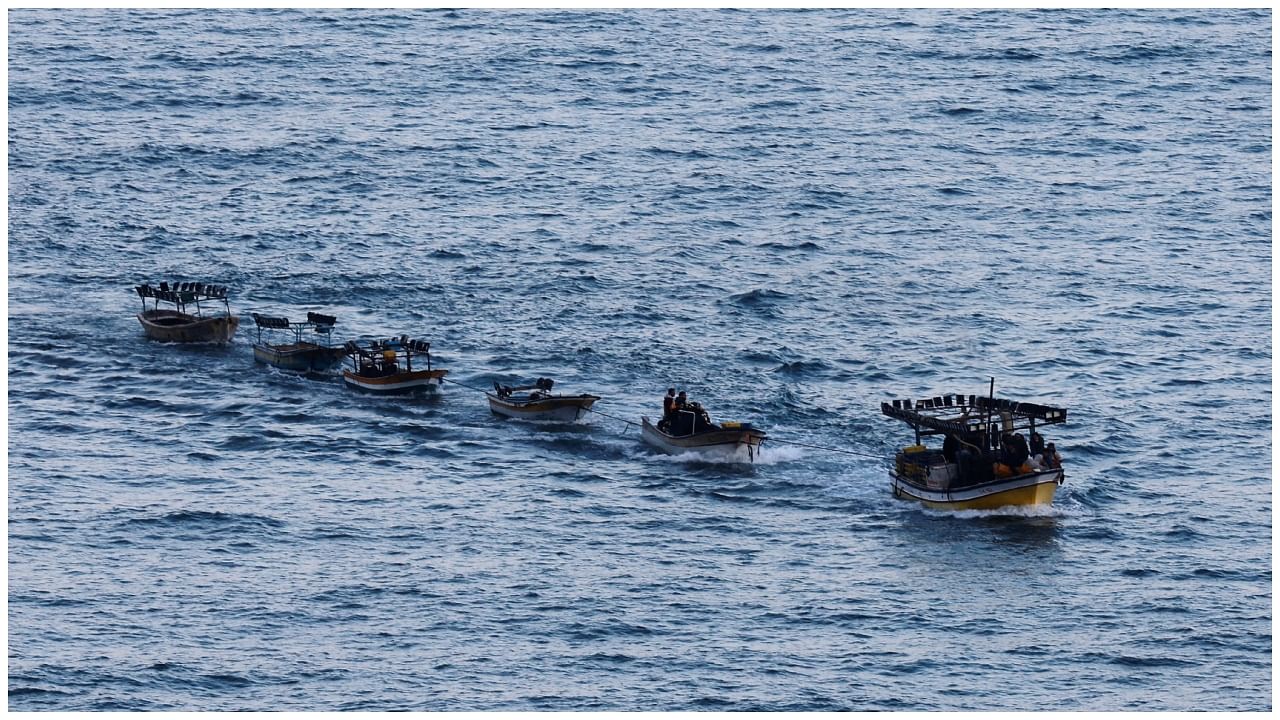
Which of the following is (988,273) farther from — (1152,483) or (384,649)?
(384,649)

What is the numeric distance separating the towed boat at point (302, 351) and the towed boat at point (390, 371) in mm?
1240

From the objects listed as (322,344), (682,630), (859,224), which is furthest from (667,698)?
(859,224)

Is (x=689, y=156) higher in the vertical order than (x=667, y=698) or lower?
higher

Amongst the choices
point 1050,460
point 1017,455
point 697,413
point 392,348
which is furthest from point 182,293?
point 1050,460

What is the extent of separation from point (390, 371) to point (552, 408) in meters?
7.70

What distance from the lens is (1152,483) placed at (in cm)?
7631

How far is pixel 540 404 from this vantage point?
8081 centimetres

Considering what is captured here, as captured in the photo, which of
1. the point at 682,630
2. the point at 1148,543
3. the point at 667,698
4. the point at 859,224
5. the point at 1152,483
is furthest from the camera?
the point at 859,224

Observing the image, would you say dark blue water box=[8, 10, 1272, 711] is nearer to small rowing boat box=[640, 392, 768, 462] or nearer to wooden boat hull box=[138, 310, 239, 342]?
small rowing boat box=[640, 392, 768, 462]

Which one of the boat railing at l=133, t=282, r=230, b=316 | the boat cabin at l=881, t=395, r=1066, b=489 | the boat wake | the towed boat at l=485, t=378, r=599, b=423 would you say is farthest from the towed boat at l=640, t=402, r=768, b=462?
the boat railing at l=133, t=282, r=230, b=316

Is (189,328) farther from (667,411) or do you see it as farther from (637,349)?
(667,411)

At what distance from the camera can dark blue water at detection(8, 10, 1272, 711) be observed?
61906mm

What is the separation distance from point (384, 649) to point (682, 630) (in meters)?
8.67

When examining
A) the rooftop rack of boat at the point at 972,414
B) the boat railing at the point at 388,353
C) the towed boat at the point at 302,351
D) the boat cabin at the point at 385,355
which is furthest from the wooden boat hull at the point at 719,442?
the towed boat at the point at 302,351
